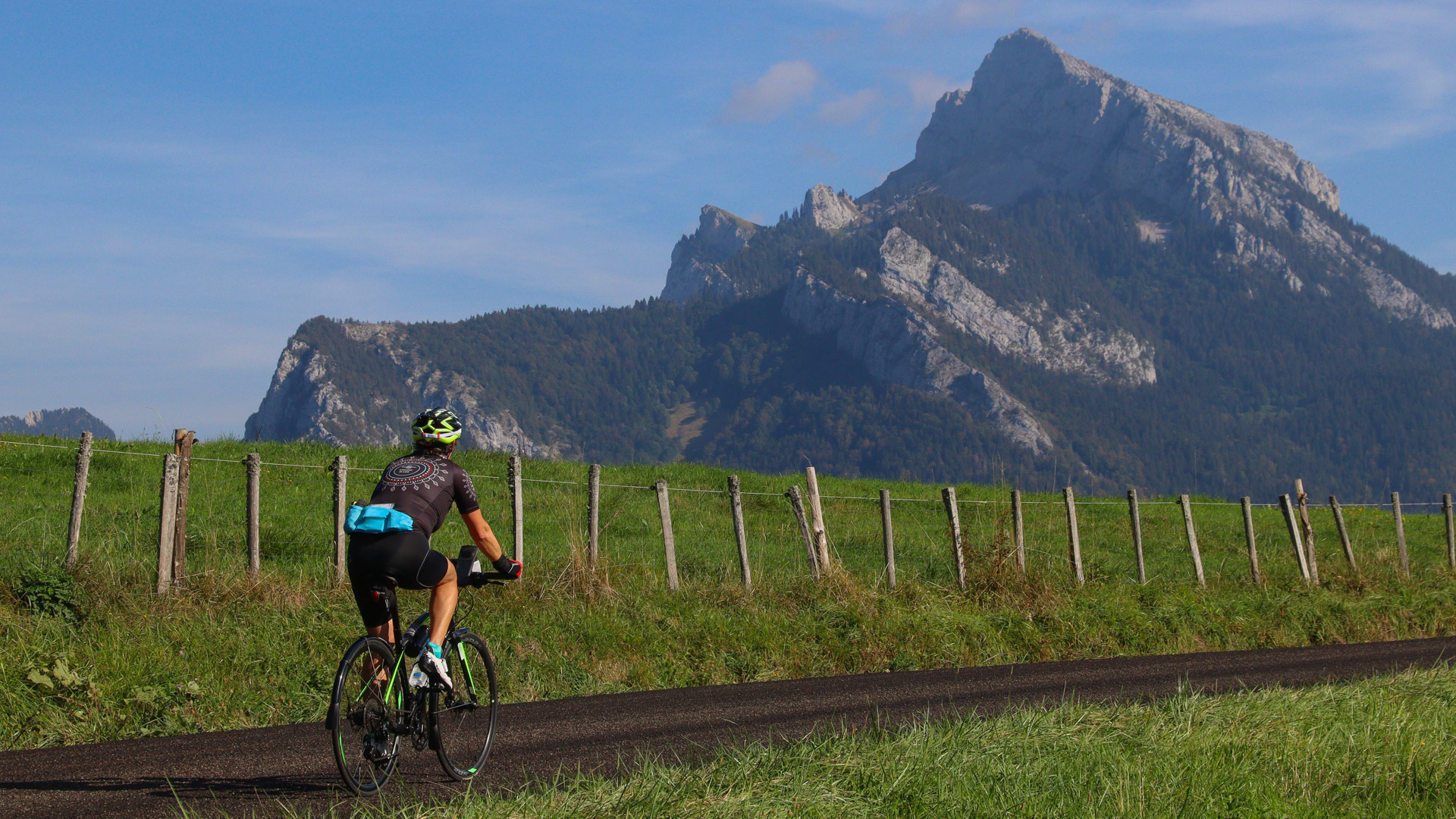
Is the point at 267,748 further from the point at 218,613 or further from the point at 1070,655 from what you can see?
the point at 1070,655

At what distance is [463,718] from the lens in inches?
277

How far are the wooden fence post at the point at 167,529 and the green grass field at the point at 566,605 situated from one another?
192 mm

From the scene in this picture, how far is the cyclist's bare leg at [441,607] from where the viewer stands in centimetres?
679

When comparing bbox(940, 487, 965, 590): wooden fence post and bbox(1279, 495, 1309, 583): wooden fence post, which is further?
bbox(1279, 495, 1309, 583): wooden fence post

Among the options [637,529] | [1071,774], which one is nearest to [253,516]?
[1071,774]

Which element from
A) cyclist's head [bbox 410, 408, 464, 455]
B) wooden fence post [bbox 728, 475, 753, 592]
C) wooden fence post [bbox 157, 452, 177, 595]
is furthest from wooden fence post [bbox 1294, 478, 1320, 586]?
wooden fence post [bbox 157, 452, 177, 595]

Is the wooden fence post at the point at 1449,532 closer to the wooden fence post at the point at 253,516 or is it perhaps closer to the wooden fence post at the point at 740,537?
the wooden fence post at the point at 740,537

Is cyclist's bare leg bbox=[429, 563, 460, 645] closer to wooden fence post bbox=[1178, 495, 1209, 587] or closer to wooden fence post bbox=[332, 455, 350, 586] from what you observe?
wooden fence post bbox=[332, 455, 350, 586]

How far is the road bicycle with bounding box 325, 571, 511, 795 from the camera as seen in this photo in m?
6.26

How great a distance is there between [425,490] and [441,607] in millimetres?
728

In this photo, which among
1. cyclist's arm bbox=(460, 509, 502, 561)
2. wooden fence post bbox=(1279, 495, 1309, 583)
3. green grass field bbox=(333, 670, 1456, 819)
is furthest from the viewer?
wooden fence post bbox=(1279, 495, 1309, 583)

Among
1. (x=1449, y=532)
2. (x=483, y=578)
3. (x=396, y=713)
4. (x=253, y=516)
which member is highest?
(x=253, y=516)

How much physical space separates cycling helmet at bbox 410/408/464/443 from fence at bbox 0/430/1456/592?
6.97 metres

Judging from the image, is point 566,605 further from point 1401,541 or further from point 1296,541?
point 1401,541
